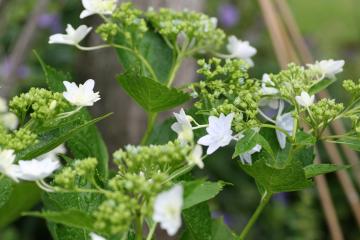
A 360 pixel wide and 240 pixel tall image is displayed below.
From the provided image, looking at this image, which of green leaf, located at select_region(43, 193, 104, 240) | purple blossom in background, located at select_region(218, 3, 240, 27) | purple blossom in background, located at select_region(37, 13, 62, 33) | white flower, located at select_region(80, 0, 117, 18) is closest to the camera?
green leaf, located at select_region(43, 193, 104, 240)

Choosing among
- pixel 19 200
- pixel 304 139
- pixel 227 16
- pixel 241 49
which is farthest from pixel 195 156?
pixel 227 16

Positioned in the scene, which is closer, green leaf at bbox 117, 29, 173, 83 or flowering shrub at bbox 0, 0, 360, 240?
flowering shrub at bbox 0, 0, 360, 240

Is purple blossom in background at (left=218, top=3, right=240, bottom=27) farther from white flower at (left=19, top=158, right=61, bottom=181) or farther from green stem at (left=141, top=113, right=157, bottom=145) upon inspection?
white flower at (left=19, top=158, right=61, bottom=181)

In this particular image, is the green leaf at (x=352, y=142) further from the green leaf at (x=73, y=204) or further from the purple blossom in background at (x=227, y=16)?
the purple blossom in background at (x=227, y=16)

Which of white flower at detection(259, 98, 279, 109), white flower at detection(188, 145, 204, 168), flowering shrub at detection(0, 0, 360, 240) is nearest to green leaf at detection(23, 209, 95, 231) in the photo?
flowering shrub at detection(0, 0, 360, 240)

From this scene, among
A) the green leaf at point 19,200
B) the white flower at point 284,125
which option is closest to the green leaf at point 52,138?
the white flower at point 284,125

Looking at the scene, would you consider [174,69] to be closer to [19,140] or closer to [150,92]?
[150,92]

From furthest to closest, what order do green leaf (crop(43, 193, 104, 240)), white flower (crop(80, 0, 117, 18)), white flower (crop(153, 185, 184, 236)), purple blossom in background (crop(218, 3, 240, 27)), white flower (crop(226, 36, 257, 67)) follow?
purple blossom in background (crop(218, 3, 240, 27)) < white flower (crop(226, 36, 257, 67)) < white flower (crop(80, 0, 117, 18)) < green leaf (crop(43, 193, 104, 240)) < white flower (crop(153, 185, 184, 236))

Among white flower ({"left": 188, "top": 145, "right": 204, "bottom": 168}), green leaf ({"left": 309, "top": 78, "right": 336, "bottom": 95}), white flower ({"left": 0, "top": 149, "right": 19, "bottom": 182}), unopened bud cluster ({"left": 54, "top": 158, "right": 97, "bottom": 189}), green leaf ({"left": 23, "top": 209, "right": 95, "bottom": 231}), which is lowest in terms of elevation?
green leaf ({"left": 23, "top": 209, "right": 95, "bottom": 231})
